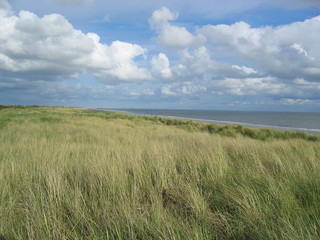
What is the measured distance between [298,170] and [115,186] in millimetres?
3053

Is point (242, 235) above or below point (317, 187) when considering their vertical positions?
below

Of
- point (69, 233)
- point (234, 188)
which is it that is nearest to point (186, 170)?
point (234, 188)

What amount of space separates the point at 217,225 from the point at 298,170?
2.29 meters

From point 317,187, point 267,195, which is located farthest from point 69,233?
point 317,187

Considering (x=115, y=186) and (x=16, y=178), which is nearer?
(x=115, y=186)

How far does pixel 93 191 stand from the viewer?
3043mm

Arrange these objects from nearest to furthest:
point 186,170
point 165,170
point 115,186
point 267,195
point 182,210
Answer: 1. point 182,210
2. point 267,195
3. point 115,186
4. point 165,170
5. point 186,170

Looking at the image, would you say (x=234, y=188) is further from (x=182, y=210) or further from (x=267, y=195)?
(x=182, y=210)

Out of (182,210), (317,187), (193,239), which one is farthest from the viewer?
(317,187)

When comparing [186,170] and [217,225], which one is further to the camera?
[186,170]

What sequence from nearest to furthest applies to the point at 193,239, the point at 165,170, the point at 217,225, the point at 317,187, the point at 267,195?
the point at 193,239 < the point at 217,225 < the point at 267,195 < the point at 317,187 < the point at 165,170

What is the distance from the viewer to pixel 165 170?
3881mm

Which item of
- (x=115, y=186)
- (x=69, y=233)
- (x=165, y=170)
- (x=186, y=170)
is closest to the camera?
(x=69, y=233)

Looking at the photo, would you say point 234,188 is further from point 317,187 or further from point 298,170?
point 298,170
